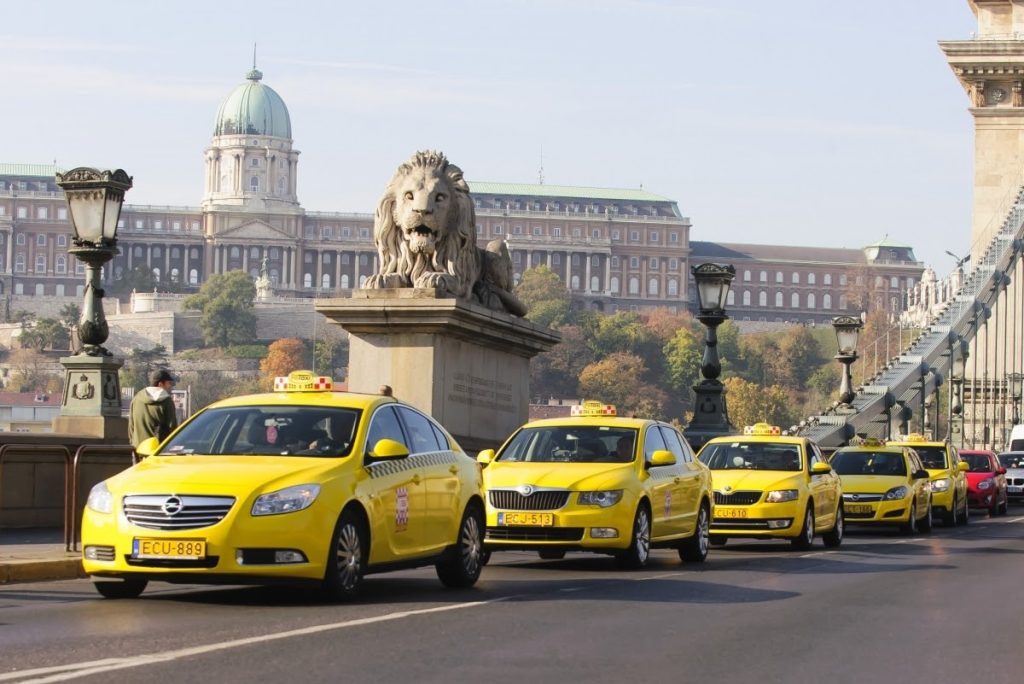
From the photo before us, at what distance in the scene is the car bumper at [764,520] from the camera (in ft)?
77.0

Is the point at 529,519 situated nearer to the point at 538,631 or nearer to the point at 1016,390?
the point at 538,631

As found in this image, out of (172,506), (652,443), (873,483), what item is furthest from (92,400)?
(873,483)

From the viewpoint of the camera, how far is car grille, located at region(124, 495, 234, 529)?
13258 mm

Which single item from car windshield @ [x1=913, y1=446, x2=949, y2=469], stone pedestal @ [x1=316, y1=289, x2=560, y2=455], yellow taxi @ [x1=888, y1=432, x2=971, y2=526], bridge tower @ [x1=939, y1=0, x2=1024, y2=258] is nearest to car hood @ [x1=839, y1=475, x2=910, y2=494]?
yellow taxi @ [x1=888, y1=432, x2=971, y2=526]

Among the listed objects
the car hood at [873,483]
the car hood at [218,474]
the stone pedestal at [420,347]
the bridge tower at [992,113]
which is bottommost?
the car hood at [873,483]

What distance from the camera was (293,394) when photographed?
15289 mm

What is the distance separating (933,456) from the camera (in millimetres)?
35156

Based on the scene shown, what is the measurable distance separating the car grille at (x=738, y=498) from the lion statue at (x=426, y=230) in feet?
12.2

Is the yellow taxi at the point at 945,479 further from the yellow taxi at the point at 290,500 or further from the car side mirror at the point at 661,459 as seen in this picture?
the yellow taxi at the point at 290,500

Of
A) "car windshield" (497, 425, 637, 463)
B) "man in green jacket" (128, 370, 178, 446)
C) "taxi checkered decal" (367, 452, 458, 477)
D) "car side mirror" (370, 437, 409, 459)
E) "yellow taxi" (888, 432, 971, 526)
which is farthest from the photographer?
"yellow taxi" (888, 432, 971, 526)

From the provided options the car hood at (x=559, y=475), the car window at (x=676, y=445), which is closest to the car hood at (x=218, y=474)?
the car hood at (x=559, y=475)

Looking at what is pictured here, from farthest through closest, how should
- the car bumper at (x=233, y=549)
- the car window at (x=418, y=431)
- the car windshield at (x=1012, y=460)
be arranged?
the car windshield at (x=1012, y=460) → the car window at (x=418, y=431) → the car bumper at (x=233, y=549)

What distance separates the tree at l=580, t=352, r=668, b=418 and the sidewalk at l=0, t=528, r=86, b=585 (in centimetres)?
16025

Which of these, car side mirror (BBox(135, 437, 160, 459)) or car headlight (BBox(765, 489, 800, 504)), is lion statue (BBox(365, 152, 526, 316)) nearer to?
car headlight (BBox(765, 489, 800, 504))
